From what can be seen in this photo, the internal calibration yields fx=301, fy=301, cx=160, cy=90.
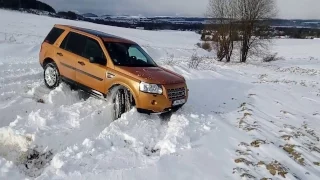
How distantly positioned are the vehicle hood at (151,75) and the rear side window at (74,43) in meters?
1.42

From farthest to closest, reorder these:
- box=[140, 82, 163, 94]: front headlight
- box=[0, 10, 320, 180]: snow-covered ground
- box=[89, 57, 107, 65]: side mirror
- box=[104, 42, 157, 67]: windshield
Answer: box=[104, 42, 157, 67]: windshield
box=[89, 57, 107, 65]: side mirror
box=[140, 82, 163, 94]: front headlight
box=[0, 10, 320, 180]: snow-covered ground

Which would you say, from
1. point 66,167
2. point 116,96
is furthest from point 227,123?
point 66,167

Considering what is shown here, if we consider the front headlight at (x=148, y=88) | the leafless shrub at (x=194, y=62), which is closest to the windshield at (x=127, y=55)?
the front headlight at (x=148, y=88)

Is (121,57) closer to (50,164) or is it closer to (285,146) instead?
(50,164)

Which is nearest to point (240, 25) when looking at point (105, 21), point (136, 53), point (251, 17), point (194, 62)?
point (251, 17)

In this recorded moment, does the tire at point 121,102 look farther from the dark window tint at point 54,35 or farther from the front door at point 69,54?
the dark window tint at point 54,35

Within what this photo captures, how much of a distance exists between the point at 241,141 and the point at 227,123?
3.69ft

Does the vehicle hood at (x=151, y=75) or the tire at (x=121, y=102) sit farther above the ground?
the vehicle hood at (x=151, y=75)

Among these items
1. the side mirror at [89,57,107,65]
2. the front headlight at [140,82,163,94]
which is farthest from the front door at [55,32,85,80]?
the front headlight at [140,82,163,94]

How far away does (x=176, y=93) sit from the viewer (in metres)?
6.71

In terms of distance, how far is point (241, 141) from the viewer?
585cm

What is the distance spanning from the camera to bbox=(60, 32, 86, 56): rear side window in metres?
7.45

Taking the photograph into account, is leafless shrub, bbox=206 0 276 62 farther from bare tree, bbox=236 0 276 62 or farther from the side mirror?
the side mirror

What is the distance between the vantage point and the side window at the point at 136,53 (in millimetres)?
7690
